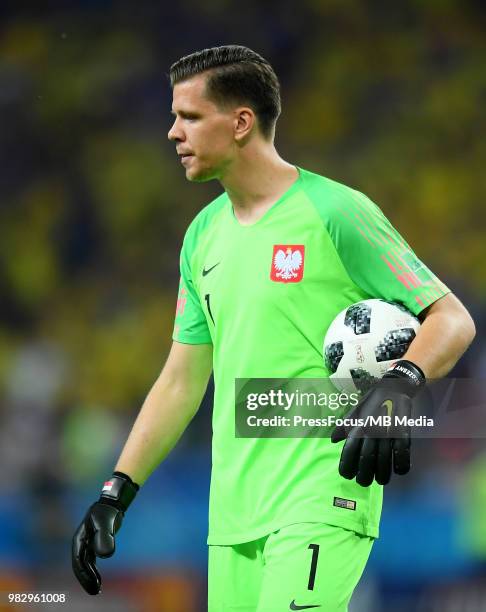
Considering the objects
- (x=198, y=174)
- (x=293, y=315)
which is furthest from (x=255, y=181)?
(x=293, y=315)

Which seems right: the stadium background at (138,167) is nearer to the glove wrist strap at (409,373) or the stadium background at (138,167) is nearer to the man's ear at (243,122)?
the man's ear at (243,122)

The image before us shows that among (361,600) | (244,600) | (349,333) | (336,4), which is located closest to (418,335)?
(349,333)

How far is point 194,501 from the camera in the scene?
23.0 ft

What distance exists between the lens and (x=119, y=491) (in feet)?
11.0

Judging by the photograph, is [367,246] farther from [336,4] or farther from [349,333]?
[336,4]

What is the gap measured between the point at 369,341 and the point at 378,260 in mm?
254

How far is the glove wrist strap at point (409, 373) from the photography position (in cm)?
275

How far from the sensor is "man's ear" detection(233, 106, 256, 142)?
339 centimetres

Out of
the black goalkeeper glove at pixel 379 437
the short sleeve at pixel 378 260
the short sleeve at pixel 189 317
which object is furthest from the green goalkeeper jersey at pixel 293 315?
the black goalkeeper glove at pixel 379 437

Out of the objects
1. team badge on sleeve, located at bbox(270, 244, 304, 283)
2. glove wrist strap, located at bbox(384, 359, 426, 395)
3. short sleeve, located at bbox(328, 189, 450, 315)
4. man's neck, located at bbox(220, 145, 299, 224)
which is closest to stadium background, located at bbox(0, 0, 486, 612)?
man's neck, located at bbox(220, 145, 299, 224)

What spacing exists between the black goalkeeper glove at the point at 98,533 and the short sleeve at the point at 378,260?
101 cm

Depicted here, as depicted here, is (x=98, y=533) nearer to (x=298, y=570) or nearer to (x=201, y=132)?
(x=298, y=570)

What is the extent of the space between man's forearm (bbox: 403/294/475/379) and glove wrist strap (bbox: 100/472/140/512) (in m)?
1.06
